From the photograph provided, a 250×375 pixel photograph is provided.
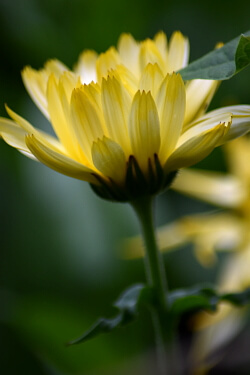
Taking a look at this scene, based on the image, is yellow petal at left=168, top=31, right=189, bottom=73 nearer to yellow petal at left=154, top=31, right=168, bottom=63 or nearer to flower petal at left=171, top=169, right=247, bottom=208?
yellow petal at left=154, top=31, right=168, bottom=63

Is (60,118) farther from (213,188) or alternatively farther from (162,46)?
(213,188)

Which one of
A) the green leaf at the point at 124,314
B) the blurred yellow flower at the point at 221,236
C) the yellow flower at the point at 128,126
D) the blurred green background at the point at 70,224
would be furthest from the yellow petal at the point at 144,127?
Answer: the blurred green background at the point at 70,224

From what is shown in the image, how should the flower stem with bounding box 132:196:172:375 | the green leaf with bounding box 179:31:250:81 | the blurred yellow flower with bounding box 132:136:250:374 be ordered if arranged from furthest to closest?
the blurred yellow flower with bounding box 132:136:250:374 → the flower stem with bounding box 132:196:172:375 → the green leaf with bounding box 179:31:250:81

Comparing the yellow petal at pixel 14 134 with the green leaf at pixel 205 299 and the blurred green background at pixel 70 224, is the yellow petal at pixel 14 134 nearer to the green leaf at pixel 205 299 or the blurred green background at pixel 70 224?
the green leaf at pixel 205 299

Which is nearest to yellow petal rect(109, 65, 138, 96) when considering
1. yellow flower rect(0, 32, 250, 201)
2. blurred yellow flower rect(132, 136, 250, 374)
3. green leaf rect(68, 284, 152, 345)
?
yellow flower rect(0, 32, 250, 201)

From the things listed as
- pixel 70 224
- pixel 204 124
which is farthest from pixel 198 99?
pixel 70 224

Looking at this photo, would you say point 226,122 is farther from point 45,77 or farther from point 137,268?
point 137,268

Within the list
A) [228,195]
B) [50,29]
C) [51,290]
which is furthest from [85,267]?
[50,29]
